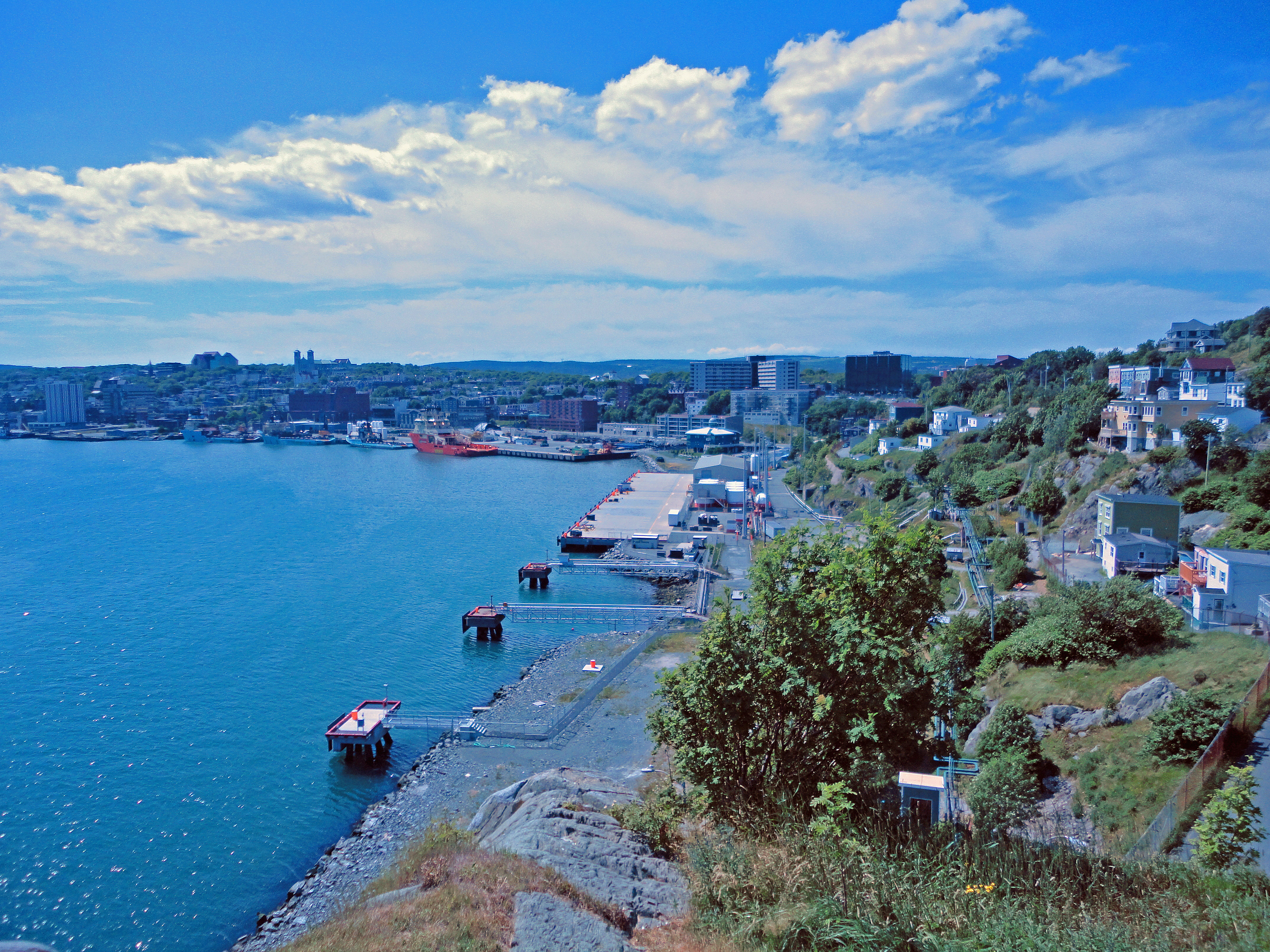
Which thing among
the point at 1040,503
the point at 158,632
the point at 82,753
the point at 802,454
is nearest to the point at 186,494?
the point at 158,632

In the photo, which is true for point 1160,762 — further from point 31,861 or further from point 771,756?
point 31,861

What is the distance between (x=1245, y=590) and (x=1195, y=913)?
7359 millimetres

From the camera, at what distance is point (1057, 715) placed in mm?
6180

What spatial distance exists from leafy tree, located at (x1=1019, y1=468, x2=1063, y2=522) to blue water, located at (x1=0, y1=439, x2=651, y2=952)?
758cm

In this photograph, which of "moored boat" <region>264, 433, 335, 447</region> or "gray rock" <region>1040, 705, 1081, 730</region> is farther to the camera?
"moored boat" <region>264, 433, 335, 447</region>

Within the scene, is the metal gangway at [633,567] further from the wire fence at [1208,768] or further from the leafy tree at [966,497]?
the wire fence at [1208,768]

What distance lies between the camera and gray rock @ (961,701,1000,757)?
605 cm

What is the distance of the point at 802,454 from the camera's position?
29.7 m

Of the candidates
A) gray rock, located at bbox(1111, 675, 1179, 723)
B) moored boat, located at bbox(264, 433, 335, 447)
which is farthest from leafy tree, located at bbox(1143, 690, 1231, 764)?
moored boat, located at bbox(264, 433, 335, 447)

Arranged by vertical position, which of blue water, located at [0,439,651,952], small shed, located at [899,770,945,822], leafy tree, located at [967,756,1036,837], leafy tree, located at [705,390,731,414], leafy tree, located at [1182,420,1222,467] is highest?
leafy tree, located at [705,390,731,414]

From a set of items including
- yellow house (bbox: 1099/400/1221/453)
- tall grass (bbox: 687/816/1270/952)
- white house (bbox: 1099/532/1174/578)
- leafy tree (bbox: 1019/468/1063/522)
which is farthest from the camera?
leafy tree (bbox: 1019/468/1063/522)

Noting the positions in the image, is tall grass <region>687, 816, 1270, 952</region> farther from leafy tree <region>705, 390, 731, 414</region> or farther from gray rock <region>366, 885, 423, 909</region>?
leafy tree <region>705, 390, 731, 414</region>

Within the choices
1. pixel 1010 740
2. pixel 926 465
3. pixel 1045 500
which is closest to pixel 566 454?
pixel 926 465

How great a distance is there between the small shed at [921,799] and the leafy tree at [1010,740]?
268 centimetres
